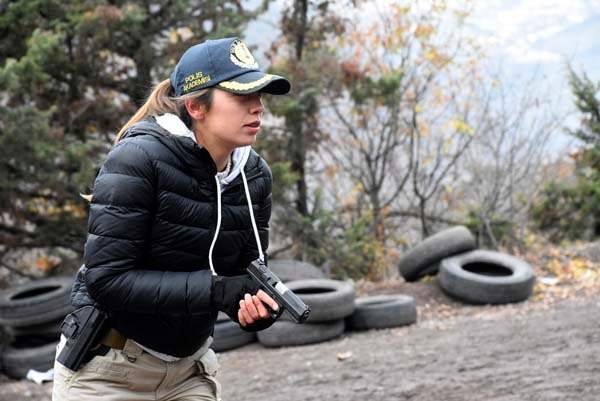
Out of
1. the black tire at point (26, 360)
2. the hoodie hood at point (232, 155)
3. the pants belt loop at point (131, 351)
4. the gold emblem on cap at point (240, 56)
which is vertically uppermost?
the gold emblem on cap at point (240, 56)

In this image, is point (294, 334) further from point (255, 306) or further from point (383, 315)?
point (255, 306)

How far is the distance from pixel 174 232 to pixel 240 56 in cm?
66

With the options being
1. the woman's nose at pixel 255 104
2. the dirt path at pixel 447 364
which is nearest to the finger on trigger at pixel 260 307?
the woman's nose at pixel 255 104

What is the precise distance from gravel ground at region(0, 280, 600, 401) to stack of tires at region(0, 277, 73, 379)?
237 mm

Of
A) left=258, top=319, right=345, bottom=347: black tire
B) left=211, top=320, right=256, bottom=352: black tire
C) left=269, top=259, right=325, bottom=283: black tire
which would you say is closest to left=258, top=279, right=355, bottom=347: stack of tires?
left=258, top=319, right=345, bottom=347: black tire

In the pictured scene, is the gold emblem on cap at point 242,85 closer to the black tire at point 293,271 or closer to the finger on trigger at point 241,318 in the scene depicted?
the finger on trigger at point 241,318

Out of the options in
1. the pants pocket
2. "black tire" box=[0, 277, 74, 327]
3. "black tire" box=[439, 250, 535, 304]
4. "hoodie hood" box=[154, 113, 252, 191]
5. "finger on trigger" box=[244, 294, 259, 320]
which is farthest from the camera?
"black tire" box=[439, 250, 535, 304]

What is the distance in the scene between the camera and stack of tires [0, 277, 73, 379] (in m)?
7.64

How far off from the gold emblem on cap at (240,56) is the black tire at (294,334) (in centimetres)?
550

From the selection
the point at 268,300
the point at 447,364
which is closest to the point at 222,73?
the point at 268,300

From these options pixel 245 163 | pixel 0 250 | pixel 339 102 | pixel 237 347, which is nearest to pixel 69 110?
pixel 0 250

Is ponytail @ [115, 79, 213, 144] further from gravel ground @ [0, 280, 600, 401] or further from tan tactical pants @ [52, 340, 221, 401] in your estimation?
gravel ground @ [0, 280, 600, 401]

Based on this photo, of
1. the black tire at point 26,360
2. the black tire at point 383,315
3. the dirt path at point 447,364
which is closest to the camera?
the dirt path at point 447,364

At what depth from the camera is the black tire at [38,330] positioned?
309 inches
